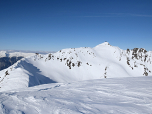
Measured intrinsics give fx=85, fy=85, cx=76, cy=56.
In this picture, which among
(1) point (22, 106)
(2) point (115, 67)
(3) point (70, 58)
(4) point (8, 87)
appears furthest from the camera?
(3) point (70, 58)

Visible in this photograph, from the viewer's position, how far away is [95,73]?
65438 mm

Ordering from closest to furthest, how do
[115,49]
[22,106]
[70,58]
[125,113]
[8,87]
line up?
[125,113], [22,106], [8,87], [70,58], [115,49]

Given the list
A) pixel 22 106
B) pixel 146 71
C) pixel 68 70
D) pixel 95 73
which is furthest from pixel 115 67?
pixel 22 106

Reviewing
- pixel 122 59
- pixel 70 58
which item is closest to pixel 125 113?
pixel 70 58

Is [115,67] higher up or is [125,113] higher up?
[125,113]

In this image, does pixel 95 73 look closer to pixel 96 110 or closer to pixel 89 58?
pixel 89 58

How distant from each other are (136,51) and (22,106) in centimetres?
10206

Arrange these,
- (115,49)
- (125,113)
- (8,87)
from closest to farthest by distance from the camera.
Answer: (125,113) → (8,87) → (115,49)

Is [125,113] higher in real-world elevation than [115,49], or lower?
lower

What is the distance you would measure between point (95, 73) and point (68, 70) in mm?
21103

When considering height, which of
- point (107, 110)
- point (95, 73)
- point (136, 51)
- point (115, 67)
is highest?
point (136, 51)

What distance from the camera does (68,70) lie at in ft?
222

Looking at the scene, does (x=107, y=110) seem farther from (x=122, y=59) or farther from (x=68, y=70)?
(x=122, y=59)

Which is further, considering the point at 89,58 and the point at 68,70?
the point at 89,58
